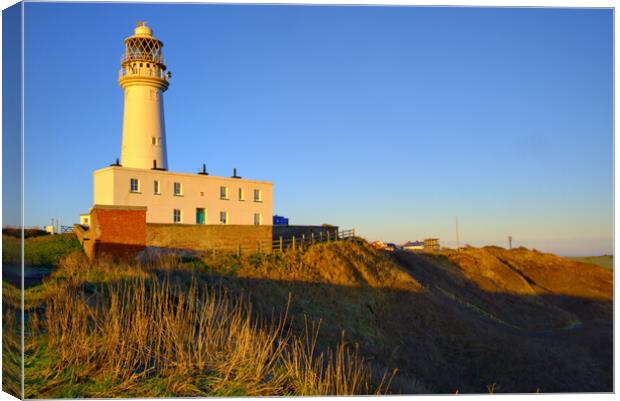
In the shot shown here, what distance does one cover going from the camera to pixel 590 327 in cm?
3031

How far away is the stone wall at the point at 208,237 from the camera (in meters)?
25.7

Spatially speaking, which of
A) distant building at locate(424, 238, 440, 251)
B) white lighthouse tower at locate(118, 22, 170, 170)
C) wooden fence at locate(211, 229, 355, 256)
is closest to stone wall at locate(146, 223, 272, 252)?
wooden fence at locate(211, 229, 355, 256)

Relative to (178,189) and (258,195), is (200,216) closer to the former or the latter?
(178,189)

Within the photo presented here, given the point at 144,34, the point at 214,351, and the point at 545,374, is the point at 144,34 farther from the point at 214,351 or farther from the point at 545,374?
the point at 214,351

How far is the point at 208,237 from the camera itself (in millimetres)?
27359

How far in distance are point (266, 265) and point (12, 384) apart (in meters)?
19.2

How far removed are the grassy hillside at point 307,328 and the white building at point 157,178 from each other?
4782mm

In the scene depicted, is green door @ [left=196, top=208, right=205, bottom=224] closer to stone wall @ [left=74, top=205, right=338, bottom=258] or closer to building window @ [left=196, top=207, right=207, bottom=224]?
building window @ [left=196, top=207, right=207, bottom=224]

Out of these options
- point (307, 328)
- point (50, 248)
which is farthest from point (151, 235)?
point (307, 328)

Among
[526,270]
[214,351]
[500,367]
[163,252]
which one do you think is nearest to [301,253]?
[163,252]

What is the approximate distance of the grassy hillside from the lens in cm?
620

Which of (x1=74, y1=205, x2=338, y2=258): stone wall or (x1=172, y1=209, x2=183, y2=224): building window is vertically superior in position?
(x1=172, y1=209, x2=183, y2=224): building window

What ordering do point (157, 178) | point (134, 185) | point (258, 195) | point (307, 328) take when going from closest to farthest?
point (307, 328), point (134, 185), point (157, 178), point (258, 195)

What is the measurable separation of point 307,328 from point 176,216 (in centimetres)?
1668
